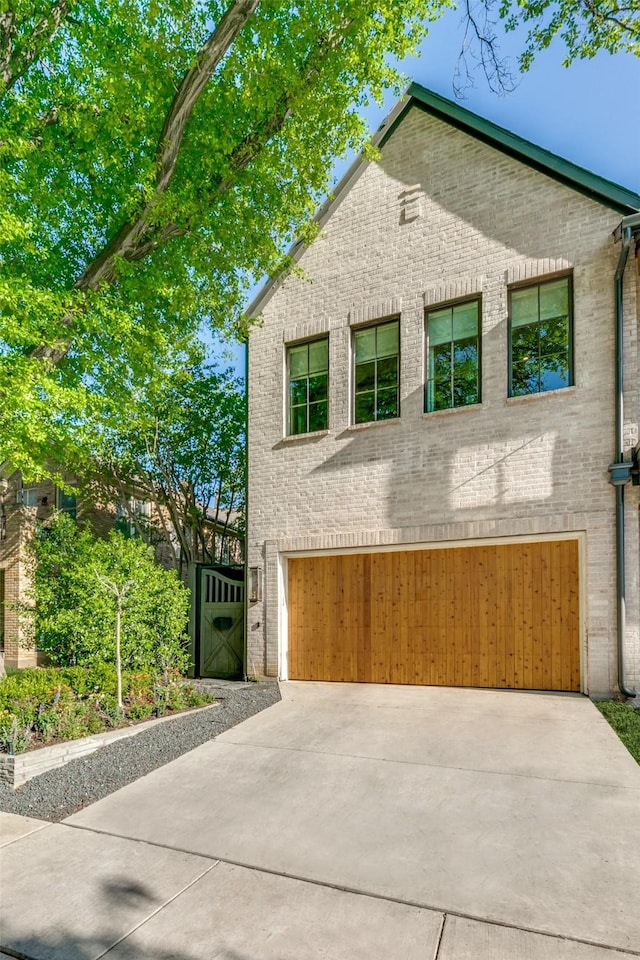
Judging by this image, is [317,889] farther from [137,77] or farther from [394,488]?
[137,77]

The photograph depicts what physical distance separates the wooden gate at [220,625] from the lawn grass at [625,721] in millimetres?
6118

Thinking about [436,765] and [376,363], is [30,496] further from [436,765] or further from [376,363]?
[436,765]

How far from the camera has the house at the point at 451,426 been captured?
8.12 meters

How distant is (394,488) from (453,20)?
645cm

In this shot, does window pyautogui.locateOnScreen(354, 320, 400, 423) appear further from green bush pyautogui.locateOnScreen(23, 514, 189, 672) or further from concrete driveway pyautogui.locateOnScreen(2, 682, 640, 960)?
concrete driveway pyautogui.locateOnScreen(2, 682, 640, 960)

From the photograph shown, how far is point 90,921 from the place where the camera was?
321 centimetres

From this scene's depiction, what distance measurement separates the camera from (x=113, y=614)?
9.00m

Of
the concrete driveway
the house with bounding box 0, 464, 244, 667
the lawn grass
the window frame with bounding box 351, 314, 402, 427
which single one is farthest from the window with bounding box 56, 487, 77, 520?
the lawn grass

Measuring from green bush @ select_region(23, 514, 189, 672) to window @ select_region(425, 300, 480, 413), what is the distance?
5.24 metres

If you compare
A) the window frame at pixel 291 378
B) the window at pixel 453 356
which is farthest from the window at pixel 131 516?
the window at pixel 453 356

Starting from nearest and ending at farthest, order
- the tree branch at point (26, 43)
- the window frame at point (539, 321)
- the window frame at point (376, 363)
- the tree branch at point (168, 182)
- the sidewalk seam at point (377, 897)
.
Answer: the sidewalk seam at point (377, 897) < the tree branch at point (26, 43) < the tree branch at point (168, 182) < the window frame at point (539, 321) < the window frame at point (376, 363)

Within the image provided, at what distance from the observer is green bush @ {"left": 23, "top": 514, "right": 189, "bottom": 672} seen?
9078 mm

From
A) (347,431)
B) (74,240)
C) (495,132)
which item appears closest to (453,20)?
(495,132)

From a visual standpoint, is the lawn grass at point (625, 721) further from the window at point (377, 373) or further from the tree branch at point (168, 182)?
the tree branch at point (168, 182)
